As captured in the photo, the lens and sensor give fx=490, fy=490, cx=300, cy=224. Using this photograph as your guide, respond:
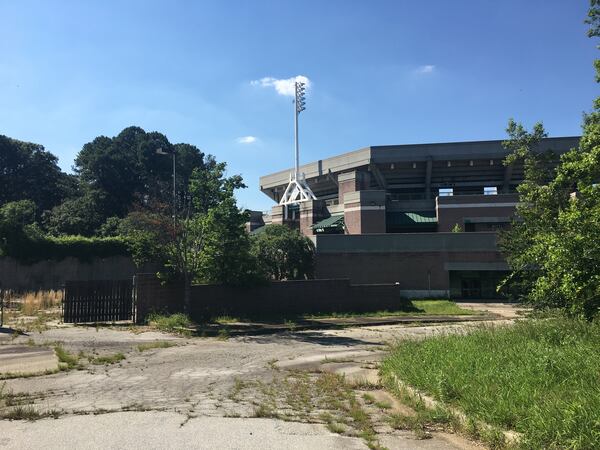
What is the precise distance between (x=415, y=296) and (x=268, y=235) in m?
13.0

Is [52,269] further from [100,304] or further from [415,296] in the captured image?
[415,296]

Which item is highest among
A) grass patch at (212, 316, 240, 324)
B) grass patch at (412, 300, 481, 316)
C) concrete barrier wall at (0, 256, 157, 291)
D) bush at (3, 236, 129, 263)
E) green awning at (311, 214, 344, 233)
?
green awning at (311, 214, 344, 233)

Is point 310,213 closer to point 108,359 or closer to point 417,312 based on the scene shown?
point 417,312

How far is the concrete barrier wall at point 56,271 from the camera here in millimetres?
38719

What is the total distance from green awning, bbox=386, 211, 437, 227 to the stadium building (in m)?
0.11

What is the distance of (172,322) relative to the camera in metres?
19.8

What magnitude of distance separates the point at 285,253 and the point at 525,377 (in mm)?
31672

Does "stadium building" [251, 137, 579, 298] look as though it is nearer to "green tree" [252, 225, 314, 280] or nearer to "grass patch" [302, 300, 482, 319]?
"green tree" [252, 225, 314, 280]

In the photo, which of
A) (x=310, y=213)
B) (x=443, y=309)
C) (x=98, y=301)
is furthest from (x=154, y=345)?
(x=310, y=213)

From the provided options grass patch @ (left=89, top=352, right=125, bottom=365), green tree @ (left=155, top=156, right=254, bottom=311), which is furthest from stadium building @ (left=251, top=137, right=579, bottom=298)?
grass patch @ (left=89, top=352, right=125, bottom=365)

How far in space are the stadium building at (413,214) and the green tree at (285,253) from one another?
1.19m

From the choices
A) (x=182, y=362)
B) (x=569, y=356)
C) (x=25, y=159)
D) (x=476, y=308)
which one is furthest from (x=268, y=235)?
(x=25, y=159)

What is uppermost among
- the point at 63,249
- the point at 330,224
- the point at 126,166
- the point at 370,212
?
the point at 126,166

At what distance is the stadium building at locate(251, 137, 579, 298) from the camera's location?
40188 millimetres
